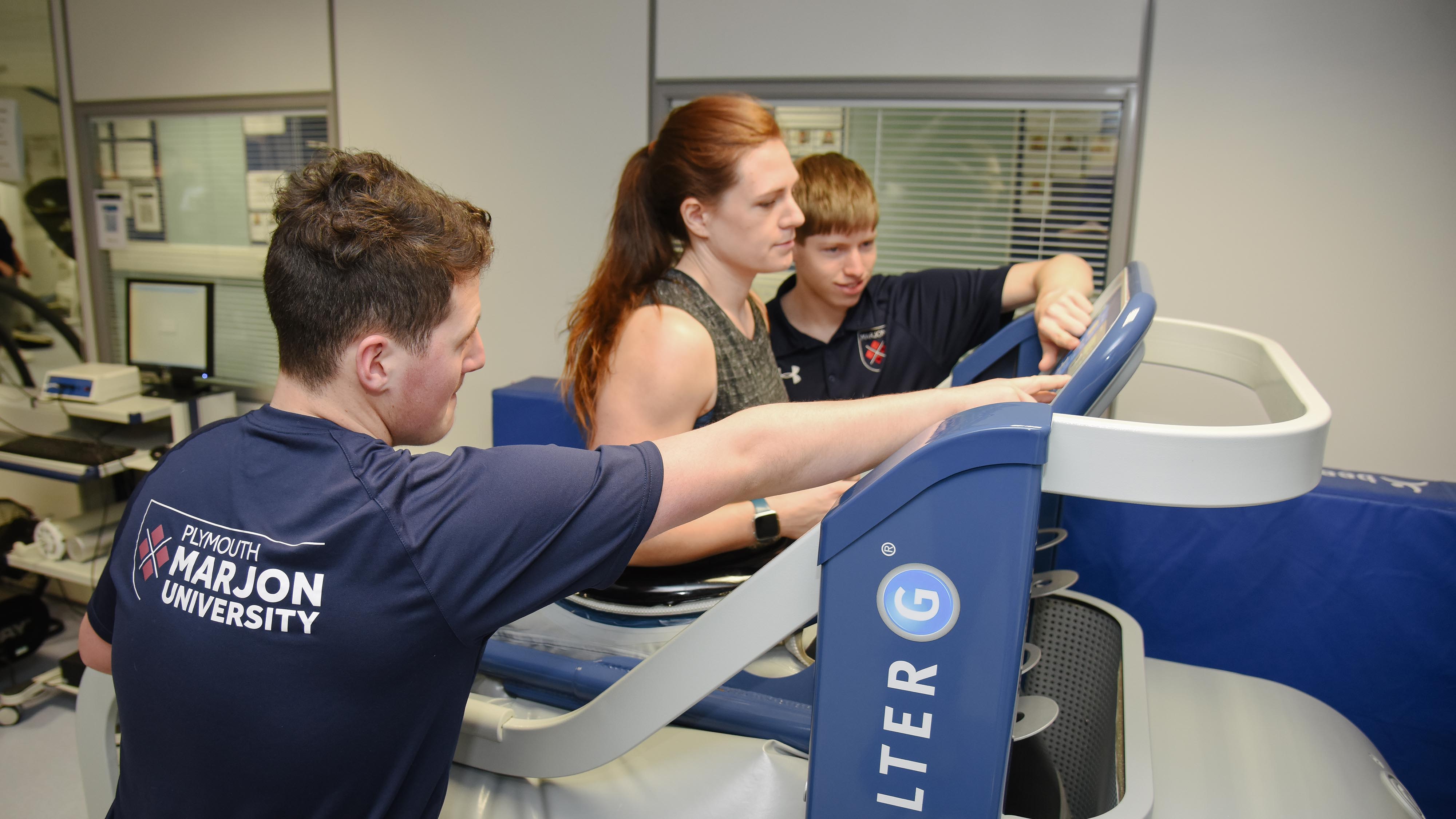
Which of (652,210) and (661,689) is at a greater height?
(652,210)

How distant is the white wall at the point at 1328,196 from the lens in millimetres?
2283

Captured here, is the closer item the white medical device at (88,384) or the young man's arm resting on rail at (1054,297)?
the young man's arm resting on rail at (1054,297)

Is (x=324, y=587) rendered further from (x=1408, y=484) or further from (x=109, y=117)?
(x=109, y=117)

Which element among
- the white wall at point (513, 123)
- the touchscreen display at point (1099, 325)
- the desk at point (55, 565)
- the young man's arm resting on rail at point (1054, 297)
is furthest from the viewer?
the white wall at point (513, 123)

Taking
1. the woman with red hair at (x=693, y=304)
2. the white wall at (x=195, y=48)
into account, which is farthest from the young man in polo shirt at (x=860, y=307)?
the white wall at (x=195, y=48)

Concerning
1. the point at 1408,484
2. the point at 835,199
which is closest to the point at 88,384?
the point at 835,199

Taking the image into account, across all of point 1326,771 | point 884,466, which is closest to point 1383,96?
point 1326,771

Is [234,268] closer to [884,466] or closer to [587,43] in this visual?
[587,43]

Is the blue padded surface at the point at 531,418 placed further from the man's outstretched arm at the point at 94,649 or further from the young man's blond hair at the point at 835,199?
the man's outstretched arm at the point at 94,649

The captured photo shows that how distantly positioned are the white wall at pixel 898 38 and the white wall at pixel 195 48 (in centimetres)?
160

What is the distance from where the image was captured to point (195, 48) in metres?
3.61

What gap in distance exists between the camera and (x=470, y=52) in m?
3.18

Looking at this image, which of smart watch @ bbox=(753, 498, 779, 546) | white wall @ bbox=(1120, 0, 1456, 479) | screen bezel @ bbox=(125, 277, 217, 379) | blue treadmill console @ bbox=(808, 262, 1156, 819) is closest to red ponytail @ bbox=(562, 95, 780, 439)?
smart watch @ bbox=(753, 498, 779, 546)

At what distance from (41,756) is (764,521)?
8.10 ft
